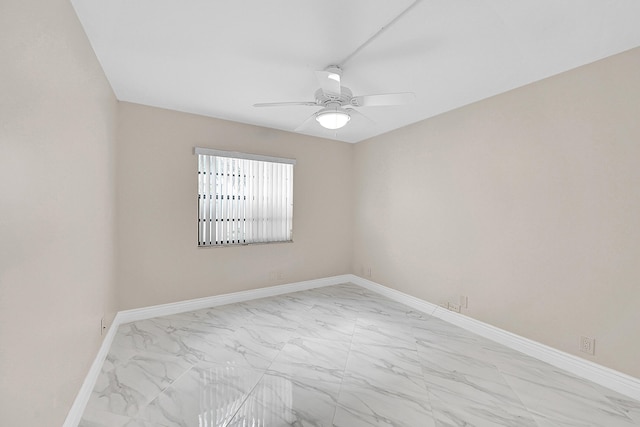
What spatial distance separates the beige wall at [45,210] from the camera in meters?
0.99

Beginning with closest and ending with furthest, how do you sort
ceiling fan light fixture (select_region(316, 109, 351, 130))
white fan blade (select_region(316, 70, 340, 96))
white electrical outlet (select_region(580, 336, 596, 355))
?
1. white fan blade (select_region(316, 70, 340, 96))
2. white electrical outlet (select_region(580, 336, 596, 355))
3. ceiling fan light fixture (select_region(316, 109, 351, 130))

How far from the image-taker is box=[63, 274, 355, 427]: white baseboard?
1.68 metres

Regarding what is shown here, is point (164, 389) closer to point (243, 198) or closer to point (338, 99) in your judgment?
point (243, 198)

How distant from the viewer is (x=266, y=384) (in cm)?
203

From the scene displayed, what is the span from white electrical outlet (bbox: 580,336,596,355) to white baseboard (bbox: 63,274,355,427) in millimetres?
3060

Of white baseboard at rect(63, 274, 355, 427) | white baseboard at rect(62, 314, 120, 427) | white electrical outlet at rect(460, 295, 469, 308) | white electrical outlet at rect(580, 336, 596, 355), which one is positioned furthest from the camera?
white electrical outlet at rect(460, 295, 469, 308)

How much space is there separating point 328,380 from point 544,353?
6.50 feet

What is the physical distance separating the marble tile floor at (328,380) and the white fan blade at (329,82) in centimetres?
228

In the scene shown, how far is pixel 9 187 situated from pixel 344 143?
420 cm

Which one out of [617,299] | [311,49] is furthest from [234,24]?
[617,299]

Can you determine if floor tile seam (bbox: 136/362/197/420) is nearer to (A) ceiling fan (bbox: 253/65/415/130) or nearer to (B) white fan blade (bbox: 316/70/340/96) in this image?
(A) ceiling fan (bbox: 253/65/415/130)

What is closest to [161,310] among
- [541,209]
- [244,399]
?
[244,399]

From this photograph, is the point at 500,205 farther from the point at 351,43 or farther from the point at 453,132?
the point at 351,43

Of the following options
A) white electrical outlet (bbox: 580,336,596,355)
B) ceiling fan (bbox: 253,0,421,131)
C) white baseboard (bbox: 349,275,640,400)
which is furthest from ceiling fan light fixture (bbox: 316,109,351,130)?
white electrical outlet (bbox: 580,336,596,355)
